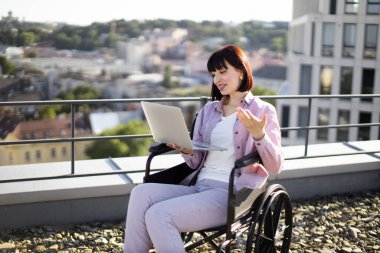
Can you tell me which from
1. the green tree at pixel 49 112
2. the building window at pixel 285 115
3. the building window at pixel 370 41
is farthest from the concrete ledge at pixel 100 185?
the green tree at pixel 49 112

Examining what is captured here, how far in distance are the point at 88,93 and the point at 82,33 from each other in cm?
1037

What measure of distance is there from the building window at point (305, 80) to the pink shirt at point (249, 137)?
4563cm

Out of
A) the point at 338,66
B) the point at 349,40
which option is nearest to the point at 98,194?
the point at 338,66

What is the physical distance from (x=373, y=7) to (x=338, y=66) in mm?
5397

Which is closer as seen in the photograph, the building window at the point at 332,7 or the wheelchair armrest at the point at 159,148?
the wheelchair armrest at the point at 159,148

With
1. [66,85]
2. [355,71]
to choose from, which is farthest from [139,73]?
[355,71]

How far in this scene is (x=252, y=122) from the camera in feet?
7.62

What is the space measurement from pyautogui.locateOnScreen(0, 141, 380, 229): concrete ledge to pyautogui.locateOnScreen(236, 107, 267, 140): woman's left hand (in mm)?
1626

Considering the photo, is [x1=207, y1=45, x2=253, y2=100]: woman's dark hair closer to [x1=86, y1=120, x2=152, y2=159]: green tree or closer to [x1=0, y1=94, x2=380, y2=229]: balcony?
[x1=0, y1=94, x2=380, y2=229]: balcony

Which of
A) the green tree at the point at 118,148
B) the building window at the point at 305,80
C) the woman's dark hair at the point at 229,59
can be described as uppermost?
the woman's dark hair at the point at 229,59

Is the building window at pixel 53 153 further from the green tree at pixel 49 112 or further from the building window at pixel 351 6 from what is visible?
the building window at pixel 351 6

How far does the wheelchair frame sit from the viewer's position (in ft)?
7.77

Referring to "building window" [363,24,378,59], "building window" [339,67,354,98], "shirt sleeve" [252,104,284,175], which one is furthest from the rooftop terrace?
"building window" [339,67,354,98]

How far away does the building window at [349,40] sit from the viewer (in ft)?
144
